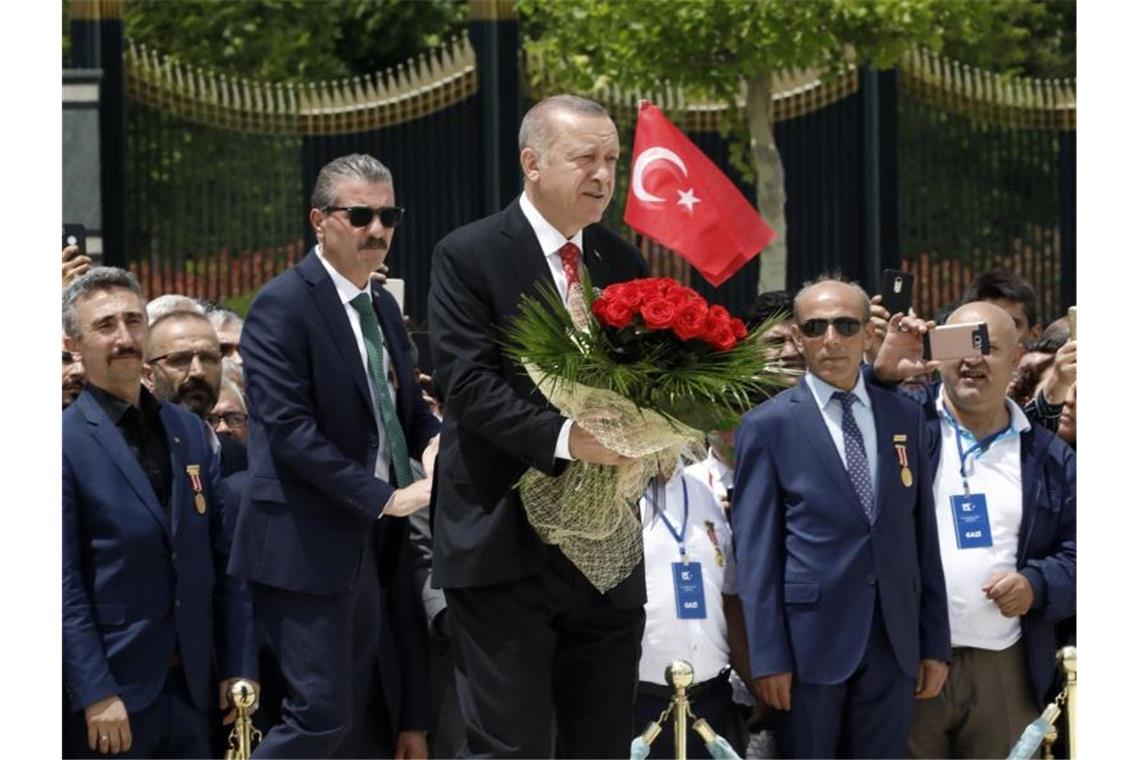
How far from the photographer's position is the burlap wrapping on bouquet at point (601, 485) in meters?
5.12

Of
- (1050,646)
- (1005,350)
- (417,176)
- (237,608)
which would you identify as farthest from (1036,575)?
(417,176)

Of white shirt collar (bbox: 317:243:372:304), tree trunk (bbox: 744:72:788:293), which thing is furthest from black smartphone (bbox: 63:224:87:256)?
tree trunk (bbox: 744:72:788:293)

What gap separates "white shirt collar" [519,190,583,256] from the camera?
18.0ft

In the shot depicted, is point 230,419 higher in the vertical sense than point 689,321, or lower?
lower

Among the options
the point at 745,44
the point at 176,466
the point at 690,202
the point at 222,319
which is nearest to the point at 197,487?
the point at 176,466

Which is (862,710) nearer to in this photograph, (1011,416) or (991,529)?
(991,529)

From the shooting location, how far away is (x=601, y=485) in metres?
5.38

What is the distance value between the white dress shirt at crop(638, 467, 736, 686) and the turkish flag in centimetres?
252

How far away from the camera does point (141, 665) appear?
254 inches

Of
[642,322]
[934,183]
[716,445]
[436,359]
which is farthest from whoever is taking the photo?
[934,183]

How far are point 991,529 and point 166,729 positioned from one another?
10.3 feet

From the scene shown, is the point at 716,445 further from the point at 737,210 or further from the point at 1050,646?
the point at 737,210

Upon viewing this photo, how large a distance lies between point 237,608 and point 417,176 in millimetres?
9792

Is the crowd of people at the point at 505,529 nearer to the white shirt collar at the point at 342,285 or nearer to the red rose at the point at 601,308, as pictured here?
the white shirt collar at the point at 342,285
